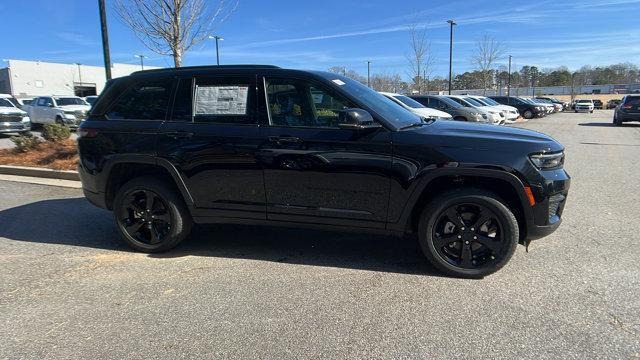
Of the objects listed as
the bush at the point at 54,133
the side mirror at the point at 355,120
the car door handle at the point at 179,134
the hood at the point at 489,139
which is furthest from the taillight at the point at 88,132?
the bush at the point at 54,133

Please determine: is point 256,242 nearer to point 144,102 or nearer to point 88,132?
point 144,102

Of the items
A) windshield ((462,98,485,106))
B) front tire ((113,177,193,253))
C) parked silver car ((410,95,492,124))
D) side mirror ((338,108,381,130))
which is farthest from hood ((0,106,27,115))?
windshield ((462,98,485,106))

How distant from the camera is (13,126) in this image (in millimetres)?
17984

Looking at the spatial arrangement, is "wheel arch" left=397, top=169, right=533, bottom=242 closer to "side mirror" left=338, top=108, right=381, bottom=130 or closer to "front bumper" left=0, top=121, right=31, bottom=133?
"side mirror" left=338, top=108, right=381, bottom=130

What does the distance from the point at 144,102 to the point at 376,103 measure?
236 cm

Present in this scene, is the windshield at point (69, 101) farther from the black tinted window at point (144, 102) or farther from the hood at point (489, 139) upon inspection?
the hood at point (489, 139)

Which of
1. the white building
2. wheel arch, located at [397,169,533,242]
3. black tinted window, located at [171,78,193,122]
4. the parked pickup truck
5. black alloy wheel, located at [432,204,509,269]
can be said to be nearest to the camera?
wheel arch, located at [397,169,533,242]

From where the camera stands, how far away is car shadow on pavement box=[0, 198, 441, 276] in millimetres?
4609

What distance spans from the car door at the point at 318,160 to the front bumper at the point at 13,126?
17.4 m

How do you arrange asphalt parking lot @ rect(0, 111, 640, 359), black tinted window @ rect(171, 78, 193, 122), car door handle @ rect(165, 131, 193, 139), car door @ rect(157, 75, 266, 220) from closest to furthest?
asphalt parking lot @ rect(0, 111, 640, 359)
car door @ rect(157, 75, 266, 220)
car door handle @ rect(165, 131, 193, 139)
black tinted window @ rect(171, 78, 193, 122)

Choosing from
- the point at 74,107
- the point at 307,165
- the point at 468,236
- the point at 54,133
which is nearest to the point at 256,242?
the point at 307,165

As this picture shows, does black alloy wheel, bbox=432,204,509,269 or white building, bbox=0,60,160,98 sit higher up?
white building, bbox=0,60,160,98

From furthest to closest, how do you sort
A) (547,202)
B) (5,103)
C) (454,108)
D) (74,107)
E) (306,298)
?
(74,107) < (454,108) < (5,103) < (547,202) < (306,298)

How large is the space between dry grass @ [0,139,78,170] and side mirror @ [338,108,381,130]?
7104mm
